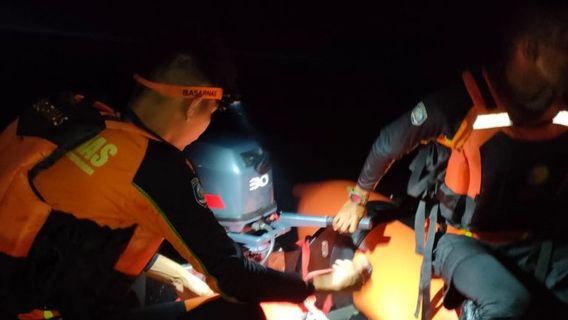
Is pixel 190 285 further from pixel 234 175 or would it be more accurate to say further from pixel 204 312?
pixel 234 175

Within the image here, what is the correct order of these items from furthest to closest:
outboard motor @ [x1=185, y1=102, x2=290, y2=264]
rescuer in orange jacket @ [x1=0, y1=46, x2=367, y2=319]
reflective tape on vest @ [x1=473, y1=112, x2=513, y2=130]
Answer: outboard motor @ [x1=185, y1=102, x2=290, y2=264]
reflective tape on vest @ [x1=473, y1=112, x2=513, y2=130]
rescuer in orange jacket @ [x1=0, y1=46, x2=367, y2=319]

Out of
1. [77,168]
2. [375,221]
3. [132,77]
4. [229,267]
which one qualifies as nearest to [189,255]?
[229,267]

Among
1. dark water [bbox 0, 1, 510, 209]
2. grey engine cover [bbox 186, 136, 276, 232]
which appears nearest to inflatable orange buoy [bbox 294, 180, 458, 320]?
grey engine cover [bbox 186, 136, 276, 232]

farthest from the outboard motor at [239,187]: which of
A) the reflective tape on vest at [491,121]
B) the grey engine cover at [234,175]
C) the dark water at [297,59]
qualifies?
the dark water at [297,59]

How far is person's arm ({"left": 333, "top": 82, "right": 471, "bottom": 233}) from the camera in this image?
212cm

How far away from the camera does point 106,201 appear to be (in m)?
1.57

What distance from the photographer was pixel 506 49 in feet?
6.93

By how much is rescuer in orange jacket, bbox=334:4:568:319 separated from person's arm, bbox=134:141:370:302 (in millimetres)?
704

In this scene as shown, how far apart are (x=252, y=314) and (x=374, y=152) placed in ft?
3.00

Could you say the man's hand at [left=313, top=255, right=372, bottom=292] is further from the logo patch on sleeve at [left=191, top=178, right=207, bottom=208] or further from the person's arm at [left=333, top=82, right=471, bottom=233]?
the logo patch on sleeve at [left=191, top=178, right=207, bottom=208]

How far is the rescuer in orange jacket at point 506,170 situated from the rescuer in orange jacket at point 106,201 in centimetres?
88

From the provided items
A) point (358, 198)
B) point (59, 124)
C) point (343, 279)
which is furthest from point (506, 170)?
point (59, 124)

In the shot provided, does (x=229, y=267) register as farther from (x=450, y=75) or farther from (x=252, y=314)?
(x=450, y=75)

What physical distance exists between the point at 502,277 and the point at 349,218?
0.75 m
